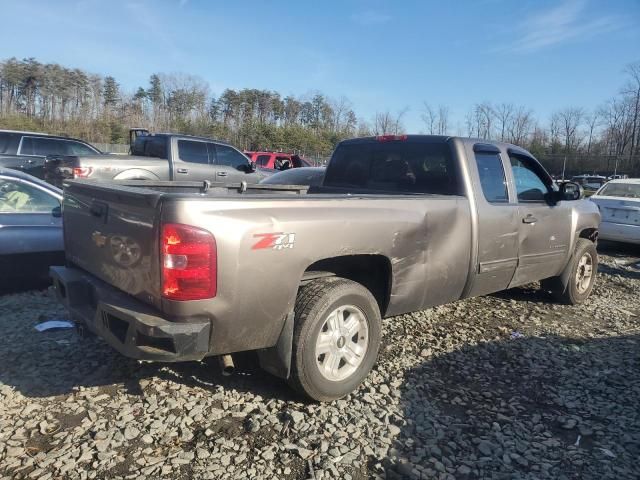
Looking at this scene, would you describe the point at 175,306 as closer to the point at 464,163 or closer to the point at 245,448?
the point at 245,448

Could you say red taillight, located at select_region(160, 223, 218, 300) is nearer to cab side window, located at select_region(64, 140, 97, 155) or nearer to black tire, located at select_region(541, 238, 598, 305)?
black tire, located at select_region(541, 238, 598, 305)

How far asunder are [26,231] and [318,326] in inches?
140

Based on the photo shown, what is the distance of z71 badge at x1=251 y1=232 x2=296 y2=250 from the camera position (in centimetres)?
281

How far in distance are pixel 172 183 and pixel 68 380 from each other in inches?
65.0

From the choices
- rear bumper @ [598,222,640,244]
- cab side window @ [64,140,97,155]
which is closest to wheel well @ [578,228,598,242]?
rear bumper @ [598,222,640,244]

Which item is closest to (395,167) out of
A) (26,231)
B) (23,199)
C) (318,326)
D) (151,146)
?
(318,326)

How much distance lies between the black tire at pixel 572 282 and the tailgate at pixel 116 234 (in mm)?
4772

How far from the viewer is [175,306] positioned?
268 cm

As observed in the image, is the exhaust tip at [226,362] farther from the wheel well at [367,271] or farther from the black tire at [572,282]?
the black tire at [572,282]

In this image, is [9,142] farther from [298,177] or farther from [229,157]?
[298,177]

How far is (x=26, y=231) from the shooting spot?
16.6ft

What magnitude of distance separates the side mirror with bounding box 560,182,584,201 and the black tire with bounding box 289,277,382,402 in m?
3.10

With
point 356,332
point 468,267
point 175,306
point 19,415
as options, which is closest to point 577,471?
point 356,332

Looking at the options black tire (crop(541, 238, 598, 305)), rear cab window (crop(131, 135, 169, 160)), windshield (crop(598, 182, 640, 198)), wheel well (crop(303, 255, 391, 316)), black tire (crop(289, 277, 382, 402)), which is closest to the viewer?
black tire (crop(289, 277, 382, 402))
